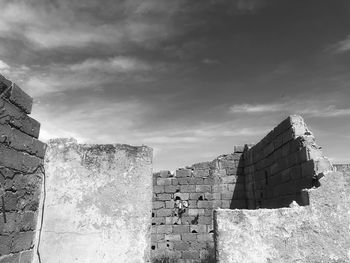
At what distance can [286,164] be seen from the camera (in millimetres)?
5777

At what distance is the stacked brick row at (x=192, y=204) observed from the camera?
32.4ft

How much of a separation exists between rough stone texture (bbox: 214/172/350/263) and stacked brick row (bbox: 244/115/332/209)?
90cm

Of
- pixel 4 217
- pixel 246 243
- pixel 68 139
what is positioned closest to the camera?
pixel 4 217

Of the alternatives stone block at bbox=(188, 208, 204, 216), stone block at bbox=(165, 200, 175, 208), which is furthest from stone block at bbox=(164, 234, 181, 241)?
stone block at bbox=(165, 200, 175, 208)

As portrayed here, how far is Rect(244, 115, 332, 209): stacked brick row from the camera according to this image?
15.8ft

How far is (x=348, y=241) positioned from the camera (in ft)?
11.4

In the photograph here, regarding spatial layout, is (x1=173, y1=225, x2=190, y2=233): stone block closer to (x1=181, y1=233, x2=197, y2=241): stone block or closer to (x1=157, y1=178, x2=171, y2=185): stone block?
(x1=181, y1=233, x2=197, y2=241): stone block

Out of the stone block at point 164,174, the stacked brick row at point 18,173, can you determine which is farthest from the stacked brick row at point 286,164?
the stacked brick row at point 18,173

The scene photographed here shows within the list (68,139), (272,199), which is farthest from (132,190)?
(272,199)

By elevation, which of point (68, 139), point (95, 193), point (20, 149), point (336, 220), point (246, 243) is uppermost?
point (68, 139)

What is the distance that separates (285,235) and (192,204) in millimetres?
6949

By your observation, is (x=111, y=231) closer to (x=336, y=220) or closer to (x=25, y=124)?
(x=25, y=124)

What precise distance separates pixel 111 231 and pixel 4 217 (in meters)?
1.13

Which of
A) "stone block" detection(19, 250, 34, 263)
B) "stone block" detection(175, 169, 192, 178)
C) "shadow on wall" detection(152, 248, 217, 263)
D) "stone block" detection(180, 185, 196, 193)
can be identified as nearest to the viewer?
"stone block" detection(19, 250, 34, 263)
